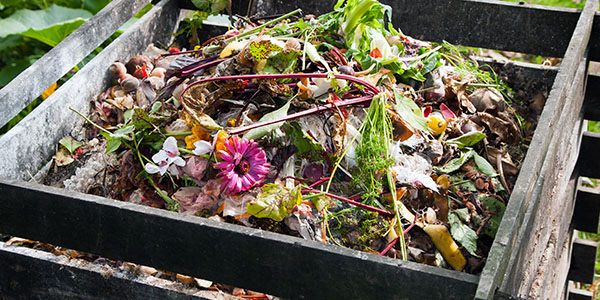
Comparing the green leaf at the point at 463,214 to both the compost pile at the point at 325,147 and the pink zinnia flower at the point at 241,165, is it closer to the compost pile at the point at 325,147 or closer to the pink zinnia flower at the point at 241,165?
the compost pile at the point at 325,147

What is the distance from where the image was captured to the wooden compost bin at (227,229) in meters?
1.46

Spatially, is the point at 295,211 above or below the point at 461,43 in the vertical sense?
below

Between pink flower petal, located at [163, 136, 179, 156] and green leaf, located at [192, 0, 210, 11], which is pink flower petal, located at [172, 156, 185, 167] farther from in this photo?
green leaf, located at [192, 0, 210, 11]

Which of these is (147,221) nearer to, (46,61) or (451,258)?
(451,258)

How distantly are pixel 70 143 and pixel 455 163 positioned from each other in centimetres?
123

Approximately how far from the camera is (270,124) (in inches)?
75.2

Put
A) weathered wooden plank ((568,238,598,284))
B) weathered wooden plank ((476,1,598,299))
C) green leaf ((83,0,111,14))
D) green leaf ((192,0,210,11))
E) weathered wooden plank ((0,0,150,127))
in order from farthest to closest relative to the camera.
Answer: green leaf ((83,0,111,14)) < weathered wooden plank ((568,238,598,284)) < green leaf ((192,0,210,11)) < weathered wooden plank ((0,0,150,127)) < weathered wooden plank ((476,1,598,299))

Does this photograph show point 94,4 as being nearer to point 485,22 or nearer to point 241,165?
point 485,22

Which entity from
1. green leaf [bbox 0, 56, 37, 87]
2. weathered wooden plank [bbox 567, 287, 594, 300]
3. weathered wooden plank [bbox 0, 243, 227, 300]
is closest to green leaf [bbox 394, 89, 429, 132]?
weathered wooden plank [bbox 0, 243, 227, 300]

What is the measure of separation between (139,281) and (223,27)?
1.56 m

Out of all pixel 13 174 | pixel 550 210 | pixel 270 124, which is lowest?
pixel 13 174

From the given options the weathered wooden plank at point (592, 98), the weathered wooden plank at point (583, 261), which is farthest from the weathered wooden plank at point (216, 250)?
the weathered wooden plank at point (583, 261)

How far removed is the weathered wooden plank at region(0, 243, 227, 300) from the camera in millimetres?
1753

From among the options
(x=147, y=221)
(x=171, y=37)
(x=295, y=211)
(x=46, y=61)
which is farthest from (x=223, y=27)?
(x=147, y=221)
